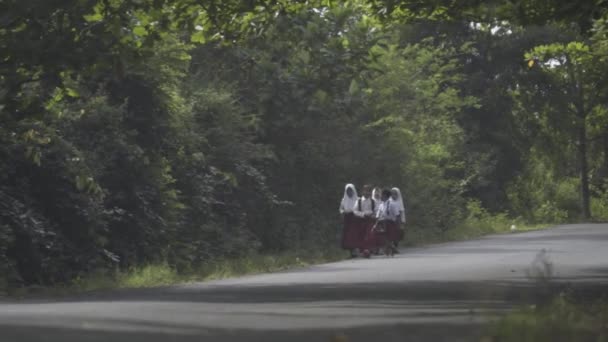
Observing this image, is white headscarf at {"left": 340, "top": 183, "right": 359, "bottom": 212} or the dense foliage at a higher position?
the dense foliage

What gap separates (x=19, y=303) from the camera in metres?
18.5

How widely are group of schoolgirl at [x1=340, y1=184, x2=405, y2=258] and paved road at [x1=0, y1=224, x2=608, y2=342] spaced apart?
723 centimetres

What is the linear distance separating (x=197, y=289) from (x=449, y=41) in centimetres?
4654

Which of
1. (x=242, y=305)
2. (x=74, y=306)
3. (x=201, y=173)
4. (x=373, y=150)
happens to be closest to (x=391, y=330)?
(x=242, y=305)

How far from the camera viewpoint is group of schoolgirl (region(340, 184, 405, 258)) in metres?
34.8

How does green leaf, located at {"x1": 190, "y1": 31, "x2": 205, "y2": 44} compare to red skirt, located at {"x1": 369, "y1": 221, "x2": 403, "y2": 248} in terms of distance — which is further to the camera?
red skirt, located at {"x1": 369, "y1": 221, "x2": 403, "y2": 248}

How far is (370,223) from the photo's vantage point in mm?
35156

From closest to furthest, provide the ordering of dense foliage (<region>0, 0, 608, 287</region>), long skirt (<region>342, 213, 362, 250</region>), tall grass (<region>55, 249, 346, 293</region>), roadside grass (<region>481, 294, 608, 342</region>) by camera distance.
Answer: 1. roadside grass (<region>481, 294, 608, 342</region>)
2. dense foliage (<region>0, 0, 608, 287</region>)
3. tall grass (<region>55, 249, 346, 293</region>)
4. long skirt (<region>342, 213, 362, 250</region>)

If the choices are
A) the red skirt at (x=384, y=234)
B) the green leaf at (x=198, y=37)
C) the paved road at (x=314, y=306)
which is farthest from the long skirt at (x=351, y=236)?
the green leaf at (x=198, y=37)

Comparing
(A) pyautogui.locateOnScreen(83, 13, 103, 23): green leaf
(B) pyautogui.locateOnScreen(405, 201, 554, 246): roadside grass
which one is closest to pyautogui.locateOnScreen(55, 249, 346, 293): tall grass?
(A) pyautogui.locateOnScreen(83, 13, 103, 23): green leaf

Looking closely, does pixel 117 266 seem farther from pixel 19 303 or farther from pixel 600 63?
pixel 600 63

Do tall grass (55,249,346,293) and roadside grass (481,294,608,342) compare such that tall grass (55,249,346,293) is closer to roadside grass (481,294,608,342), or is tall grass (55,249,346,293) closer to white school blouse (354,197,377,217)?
white school blouse (354,197,377,217)

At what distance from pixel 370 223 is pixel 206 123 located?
4.71m

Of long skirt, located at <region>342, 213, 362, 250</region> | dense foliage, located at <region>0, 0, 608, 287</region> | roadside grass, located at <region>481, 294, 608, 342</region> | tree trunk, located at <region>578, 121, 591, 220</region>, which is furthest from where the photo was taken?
tree trunk, located at <region>578, 121, 591, 220</region>
